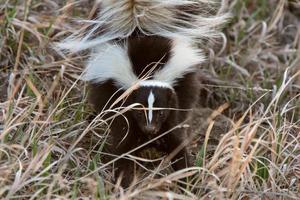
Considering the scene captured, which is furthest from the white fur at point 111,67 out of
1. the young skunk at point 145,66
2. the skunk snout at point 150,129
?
the skunk snout at point 150,129

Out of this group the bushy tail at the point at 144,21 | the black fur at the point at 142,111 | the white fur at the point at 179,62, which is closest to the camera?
the black fur at the point at 142,111

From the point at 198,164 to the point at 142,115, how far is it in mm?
402

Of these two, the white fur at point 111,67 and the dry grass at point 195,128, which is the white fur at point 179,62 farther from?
the dry grass at point 195,128

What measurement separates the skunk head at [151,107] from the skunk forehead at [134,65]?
0.03 metres

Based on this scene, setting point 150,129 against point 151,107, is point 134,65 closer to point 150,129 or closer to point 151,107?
point 151,107

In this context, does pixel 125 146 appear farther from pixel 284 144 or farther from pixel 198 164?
pixel 284 144

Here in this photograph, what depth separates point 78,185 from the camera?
4078 millimetres

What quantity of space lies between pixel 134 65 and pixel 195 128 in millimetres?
1090

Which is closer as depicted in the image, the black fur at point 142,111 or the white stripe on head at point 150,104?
the white stripe on head at point 150,104

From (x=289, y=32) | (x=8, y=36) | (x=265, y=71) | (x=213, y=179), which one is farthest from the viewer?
(x=289, y=32)

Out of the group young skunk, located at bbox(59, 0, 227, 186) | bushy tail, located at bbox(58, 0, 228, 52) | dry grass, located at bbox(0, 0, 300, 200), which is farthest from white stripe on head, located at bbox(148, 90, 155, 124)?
bushy tail, located at bbox(58, 0, 228, 52)

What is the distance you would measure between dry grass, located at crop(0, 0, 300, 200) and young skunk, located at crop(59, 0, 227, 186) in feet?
0.49

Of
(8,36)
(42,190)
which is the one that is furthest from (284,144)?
(8,36)

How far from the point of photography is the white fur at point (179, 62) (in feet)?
14.3
